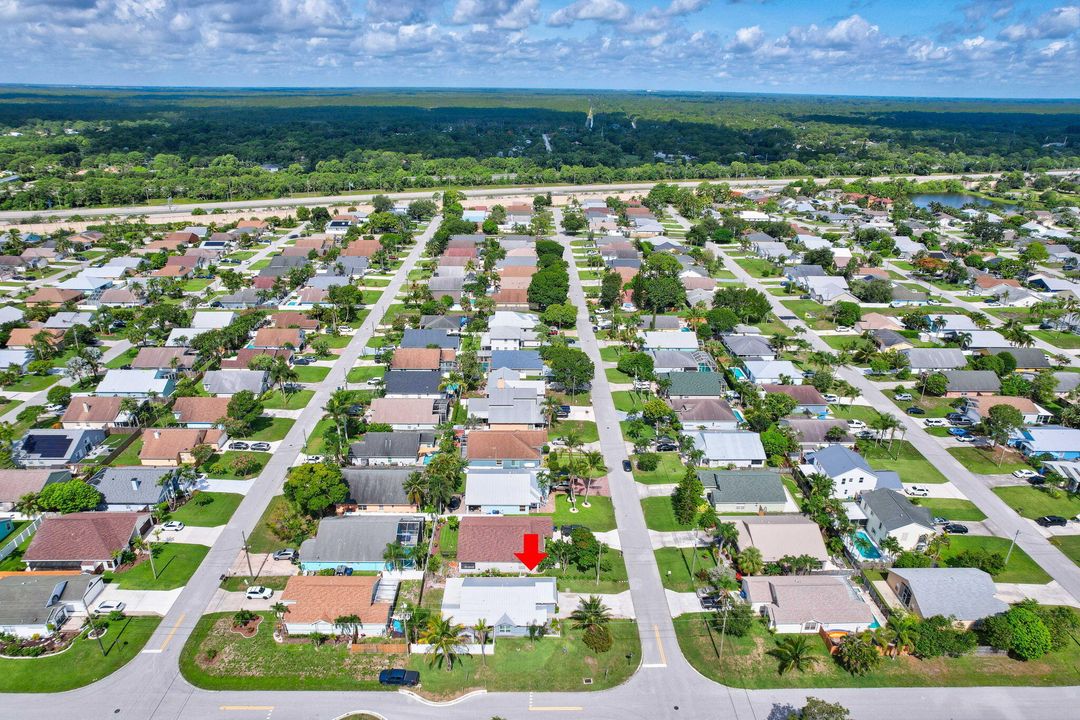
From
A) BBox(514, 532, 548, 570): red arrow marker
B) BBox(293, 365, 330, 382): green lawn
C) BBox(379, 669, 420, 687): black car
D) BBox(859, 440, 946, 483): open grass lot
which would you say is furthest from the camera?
BBox(293, 365, 330, 382): green lawn

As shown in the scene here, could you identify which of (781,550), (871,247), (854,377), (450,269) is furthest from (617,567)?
(871,247)

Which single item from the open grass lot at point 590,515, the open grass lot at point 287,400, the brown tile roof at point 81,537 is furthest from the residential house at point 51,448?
the open grass lot at point 590,515

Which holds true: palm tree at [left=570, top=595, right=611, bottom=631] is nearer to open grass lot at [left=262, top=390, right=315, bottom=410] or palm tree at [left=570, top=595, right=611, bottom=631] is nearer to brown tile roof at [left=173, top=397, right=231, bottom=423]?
open grass lot at [left=262, top=390, right=315, bottom=410]

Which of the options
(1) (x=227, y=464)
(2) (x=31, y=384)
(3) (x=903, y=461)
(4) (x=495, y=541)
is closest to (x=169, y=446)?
(1) (x=227, y=464)

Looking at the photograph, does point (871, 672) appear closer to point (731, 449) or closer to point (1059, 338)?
point (731, 449)

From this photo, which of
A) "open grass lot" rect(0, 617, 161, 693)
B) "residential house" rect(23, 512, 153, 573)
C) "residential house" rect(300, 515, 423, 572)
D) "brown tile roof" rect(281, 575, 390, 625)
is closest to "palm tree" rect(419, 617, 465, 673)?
"brown tile roof" rect(281, 575, 390, 625)

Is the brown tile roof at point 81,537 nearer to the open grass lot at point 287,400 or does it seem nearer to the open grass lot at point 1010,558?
the open grass lot at point 287,400

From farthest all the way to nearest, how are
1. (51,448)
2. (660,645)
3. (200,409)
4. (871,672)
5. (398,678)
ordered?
(200,409) → (51,448) → (660,645) → (871,672) → (398,678)
